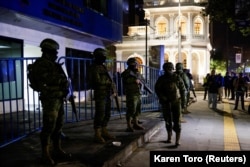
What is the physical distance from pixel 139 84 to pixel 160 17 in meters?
36.7

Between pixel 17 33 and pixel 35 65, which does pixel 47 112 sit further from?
pixel 17 33


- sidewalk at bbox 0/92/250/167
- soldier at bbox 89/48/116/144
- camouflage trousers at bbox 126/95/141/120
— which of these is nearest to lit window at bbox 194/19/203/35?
sidewalk at bbox 0/92/250/167

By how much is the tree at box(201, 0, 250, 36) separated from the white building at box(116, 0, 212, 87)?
765 inches

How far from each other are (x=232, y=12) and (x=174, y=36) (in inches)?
866

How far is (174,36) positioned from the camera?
4125cm

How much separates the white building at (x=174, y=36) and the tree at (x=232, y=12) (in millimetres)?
19426

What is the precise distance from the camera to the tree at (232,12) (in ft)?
57.9

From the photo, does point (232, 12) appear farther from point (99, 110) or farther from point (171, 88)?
point (99, 110)

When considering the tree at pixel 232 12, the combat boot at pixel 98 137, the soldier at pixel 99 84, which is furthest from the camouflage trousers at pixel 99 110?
the tree at pixel 232 12

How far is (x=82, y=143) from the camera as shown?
22.0 ft

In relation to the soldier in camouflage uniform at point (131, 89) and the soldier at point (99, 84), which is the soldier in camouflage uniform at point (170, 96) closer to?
the soldier in camouflage uniform at point (131, 89)

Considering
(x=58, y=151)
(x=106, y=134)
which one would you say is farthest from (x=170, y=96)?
(x=58, y=151)

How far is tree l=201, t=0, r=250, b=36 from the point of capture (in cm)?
1764

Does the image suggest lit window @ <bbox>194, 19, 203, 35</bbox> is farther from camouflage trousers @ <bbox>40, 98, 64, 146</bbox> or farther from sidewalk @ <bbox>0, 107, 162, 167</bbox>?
camouflage trousers @ <bbox>40, 98, 64, 146</bbox>
